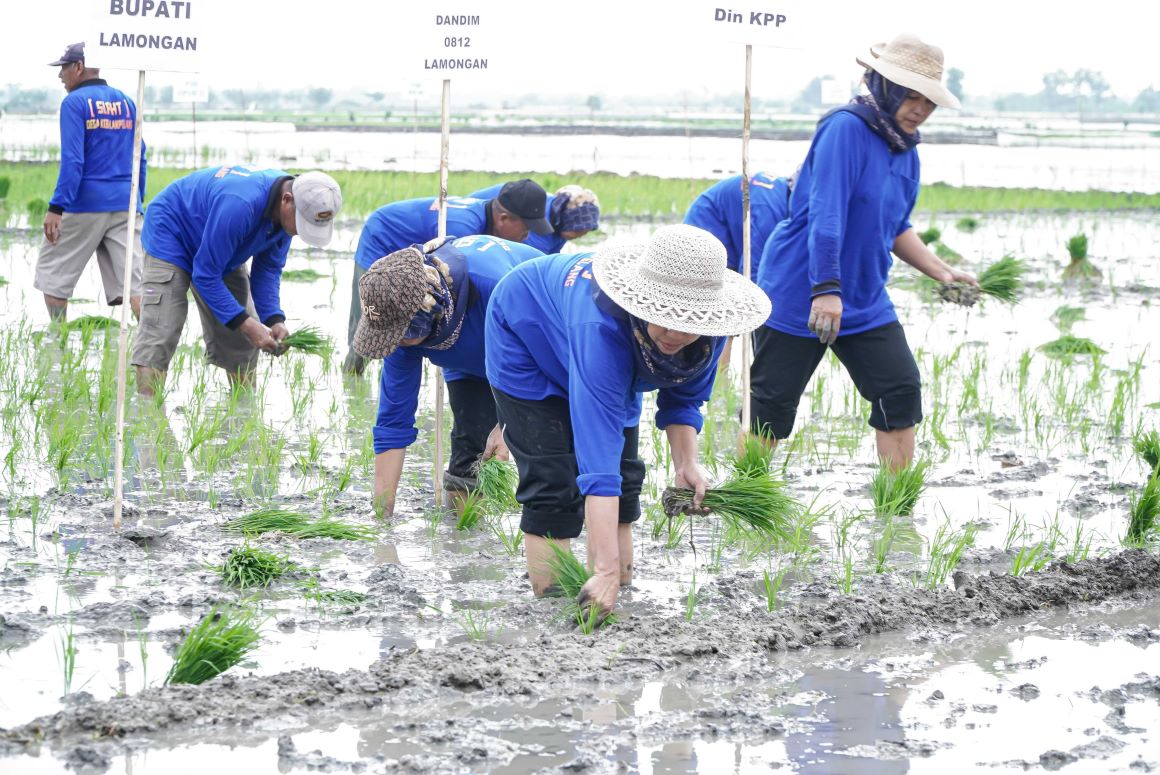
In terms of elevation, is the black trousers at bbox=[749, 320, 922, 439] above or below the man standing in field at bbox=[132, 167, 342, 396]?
below

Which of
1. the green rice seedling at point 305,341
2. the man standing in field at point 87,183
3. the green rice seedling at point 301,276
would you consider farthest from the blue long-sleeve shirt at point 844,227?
the green rice seedling at point 301,276

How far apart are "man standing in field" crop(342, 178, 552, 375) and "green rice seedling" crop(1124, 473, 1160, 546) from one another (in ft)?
7.81

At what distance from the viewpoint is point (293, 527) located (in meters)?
4.29

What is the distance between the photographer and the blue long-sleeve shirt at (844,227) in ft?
14.8

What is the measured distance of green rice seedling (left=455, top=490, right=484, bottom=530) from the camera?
14.8 ft

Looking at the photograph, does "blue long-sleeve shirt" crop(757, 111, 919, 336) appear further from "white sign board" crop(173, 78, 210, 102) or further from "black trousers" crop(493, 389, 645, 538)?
"white sign board" crop(173, 78, 210, 102)

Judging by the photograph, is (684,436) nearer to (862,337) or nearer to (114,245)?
(862,337)

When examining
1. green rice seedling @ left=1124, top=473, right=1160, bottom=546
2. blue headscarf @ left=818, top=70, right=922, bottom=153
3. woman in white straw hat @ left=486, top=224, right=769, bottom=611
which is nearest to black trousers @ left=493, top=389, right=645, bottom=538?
woman in white straw hat @ left=486, top=224, right=769, bottom=611

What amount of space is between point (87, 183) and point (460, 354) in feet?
12.3

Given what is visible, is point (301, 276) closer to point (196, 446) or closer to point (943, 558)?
point (196, 446)

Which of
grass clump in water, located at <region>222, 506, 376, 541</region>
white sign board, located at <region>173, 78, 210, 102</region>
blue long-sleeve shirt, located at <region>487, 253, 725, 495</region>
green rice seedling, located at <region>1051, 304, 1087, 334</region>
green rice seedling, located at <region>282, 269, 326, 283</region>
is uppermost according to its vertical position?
white sign board, located at <region>173, 78, 210, 102</region>

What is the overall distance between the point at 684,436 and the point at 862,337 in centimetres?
137

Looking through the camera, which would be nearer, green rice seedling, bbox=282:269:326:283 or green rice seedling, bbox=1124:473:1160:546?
green rice seedling, bbox=1124:473:1160:546

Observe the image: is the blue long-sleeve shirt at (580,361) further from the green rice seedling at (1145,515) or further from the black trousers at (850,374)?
Answer: the green rice seedling at (1145,515)
